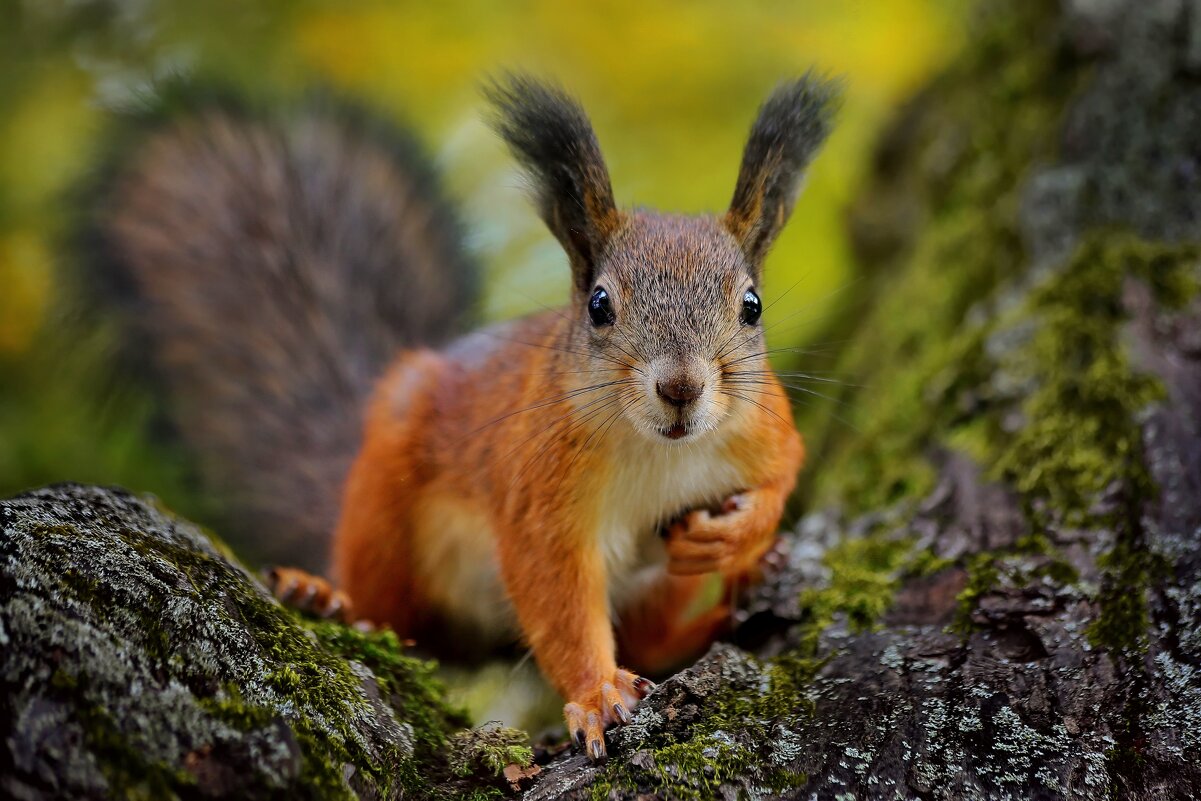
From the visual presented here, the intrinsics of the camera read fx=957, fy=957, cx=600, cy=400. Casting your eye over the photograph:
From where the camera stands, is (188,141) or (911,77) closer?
(188,141)

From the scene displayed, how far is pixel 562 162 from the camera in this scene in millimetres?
2344

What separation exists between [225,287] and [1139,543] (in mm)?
2974

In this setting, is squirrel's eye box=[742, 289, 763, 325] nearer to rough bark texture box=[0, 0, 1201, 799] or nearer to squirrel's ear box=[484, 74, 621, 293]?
squirrel's ear box=[484, 74, 621, 293]

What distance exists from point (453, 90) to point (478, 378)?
7.04ft

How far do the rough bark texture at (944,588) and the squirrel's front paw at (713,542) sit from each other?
0.21 meters

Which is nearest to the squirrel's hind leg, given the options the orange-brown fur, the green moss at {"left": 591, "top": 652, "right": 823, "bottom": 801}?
the orange-brown fur

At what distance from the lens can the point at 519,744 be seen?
1770 millimetres

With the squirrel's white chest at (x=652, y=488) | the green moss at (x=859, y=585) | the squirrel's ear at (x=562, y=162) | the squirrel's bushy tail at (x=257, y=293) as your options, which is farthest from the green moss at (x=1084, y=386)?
the squirrel's bushy tail at (x=257, y=293)

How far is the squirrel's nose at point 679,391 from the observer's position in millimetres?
1988

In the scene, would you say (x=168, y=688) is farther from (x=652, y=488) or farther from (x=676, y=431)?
(x=652, y=488)

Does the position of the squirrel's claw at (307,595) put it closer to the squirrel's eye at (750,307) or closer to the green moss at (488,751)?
the green moss at (488,751)

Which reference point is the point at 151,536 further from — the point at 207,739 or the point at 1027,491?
the point at 1027,491

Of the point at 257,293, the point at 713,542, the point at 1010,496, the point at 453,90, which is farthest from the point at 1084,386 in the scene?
the point at 453,90

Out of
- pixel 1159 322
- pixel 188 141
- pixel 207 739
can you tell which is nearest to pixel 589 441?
pixel 207 739
